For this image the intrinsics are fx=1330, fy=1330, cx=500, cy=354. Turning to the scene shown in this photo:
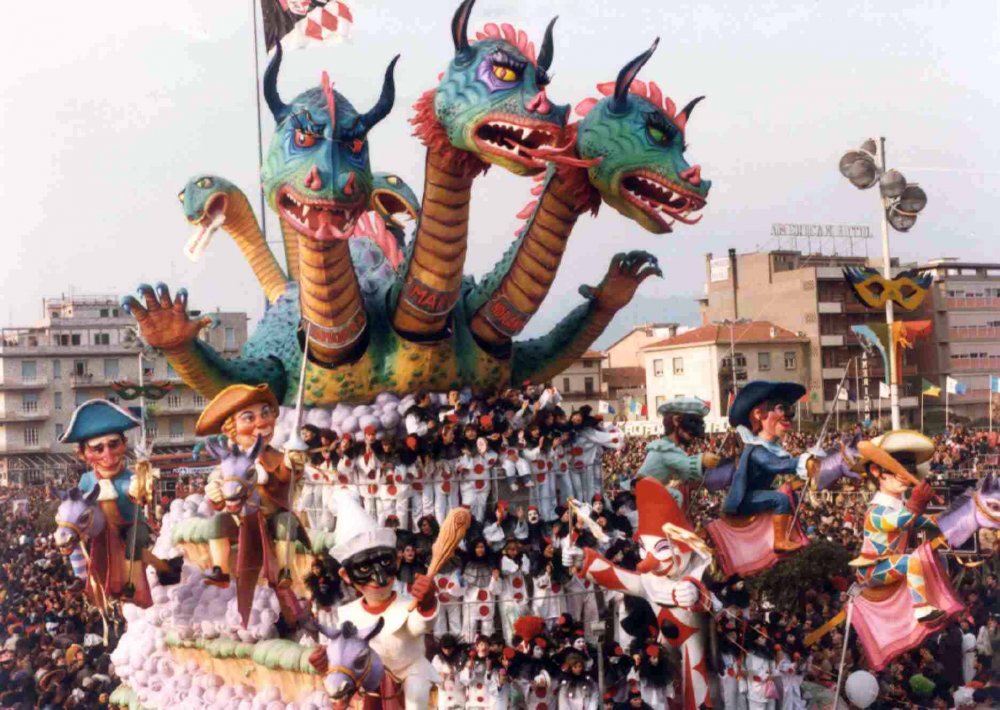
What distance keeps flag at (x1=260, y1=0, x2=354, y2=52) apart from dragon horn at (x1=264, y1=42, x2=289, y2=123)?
1.87 metres

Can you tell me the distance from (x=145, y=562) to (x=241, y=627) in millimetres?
1439

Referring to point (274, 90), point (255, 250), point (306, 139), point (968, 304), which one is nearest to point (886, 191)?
point (306, 139)

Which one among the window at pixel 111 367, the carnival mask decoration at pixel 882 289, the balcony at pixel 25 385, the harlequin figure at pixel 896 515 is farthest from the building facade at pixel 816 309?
the harlequin figure at pixel 896 515

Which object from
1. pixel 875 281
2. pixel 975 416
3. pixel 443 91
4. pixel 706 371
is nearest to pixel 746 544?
pixel 875 281

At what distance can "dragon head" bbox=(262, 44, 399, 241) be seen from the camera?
38.1ft

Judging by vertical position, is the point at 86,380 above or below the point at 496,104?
below

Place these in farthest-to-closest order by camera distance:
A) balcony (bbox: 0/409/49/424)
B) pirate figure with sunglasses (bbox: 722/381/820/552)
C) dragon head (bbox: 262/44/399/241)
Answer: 1. balcony (bbox: 0/409/49/424)
2. pirate figure with sunglasses (bbox: 722/381/820/552)
3. dragon head (bbox: 262/44/399/241)

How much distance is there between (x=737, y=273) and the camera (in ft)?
134

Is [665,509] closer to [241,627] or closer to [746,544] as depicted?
[746,544]

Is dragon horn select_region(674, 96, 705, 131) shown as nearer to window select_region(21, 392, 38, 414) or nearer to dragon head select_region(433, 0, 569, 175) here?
dragon head select_region(433, 0, 569, 175)

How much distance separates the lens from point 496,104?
11.6 m

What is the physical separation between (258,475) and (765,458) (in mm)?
4917

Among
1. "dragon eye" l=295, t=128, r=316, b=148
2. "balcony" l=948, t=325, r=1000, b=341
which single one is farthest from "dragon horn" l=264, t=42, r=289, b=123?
"balcony" l=948, t=325, r=1000, b=341

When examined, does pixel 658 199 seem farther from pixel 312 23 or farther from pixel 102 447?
pixel 102 447
